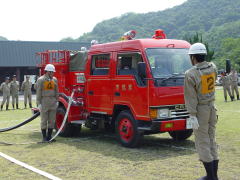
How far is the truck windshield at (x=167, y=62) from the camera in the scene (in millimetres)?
7988

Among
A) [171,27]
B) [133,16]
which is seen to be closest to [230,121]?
[171,27]

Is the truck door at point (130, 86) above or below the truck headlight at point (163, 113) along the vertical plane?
above

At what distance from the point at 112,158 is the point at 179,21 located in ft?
470

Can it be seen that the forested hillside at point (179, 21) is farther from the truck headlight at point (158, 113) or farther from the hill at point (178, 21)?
the truck headlight at point (158, 113)

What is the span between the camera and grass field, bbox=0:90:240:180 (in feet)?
20.5

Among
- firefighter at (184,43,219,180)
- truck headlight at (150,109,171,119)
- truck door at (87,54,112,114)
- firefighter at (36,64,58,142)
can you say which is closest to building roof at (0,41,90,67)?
firefighter at (36,64,58,142)

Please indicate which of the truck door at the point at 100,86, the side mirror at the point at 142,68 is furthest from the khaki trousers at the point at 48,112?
the side mirror at the point at 142,68

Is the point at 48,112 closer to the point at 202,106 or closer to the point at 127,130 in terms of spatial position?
the point at 127,130

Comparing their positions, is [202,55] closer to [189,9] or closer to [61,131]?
[61,131]

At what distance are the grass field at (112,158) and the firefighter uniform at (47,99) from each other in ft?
2.17

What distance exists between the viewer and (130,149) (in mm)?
8266

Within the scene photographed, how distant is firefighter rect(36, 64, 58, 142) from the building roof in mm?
34141

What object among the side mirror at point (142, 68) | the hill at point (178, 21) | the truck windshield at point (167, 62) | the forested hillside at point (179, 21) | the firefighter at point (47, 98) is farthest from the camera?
the hill at point (178, 21)

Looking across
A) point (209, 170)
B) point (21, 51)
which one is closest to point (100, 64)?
point (209, 170)
